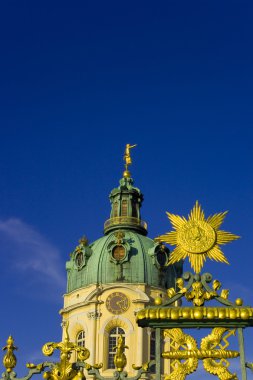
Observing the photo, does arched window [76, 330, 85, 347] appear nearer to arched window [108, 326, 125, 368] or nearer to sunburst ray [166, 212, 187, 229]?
arched window [108, 326, 125, 368]

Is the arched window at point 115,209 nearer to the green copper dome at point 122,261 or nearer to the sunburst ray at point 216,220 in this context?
the green copper dome at point 122,261

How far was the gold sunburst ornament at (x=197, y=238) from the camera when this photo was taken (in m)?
16.2

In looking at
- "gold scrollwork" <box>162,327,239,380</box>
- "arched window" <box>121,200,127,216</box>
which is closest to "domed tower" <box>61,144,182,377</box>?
"arched window" <box>121,200,127,216</box>

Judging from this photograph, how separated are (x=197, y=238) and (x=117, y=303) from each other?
38.2 m

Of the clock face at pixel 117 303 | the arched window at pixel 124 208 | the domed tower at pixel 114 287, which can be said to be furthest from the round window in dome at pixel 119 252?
the arched window at pixel 124 208

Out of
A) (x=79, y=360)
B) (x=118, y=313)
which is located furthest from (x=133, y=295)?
(x=79, y=360)

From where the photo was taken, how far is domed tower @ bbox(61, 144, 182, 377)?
52.7 metres

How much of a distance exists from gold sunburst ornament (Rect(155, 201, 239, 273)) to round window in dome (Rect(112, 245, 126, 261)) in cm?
3984

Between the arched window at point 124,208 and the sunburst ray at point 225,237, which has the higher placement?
the arched window at point 124,208

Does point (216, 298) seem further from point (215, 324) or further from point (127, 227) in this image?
point (127, 227)

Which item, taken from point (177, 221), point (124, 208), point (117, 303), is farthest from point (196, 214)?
point (124, 208)

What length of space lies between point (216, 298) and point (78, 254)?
42.7 m

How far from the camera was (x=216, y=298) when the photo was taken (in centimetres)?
1620

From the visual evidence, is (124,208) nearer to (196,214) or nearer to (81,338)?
(81,338)
